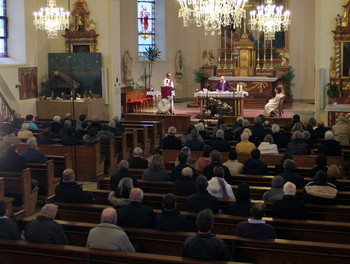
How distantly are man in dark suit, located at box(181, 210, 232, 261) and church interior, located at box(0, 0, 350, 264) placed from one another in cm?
7

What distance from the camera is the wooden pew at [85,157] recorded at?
Answer: 10.7 metres

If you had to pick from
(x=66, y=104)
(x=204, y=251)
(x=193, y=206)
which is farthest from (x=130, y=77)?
(x=204, y=251)

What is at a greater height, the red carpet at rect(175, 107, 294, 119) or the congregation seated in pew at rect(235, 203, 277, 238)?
the red carpet at rect(175, 107, 294, 119)

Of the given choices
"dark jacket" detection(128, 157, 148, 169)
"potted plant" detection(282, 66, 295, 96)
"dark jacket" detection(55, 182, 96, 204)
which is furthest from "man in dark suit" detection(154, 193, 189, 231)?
"potted plant" detection(282, 66, 295, 96)

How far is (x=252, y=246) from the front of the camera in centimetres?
514

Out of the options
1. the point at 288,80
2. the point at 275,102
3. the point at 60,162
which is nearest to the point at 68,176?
the point at 60,162

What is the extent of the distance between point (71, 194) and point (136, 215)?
58.1 inches

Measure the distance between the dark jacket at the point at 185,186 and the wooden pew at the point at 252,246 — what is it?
1549mm

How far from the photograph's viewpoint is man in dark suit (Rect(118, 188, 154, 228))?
18.4 feet

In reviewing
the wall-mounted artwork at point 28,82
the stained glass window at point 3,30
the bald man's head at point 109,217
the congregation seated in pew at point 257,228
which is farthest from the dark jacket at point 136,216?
the stained glass window at point 3,30

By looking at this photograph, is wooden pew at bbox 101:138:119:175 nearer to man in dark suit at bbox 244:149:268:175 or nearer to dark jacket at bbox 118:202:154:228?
man in dark suit at bbox 244:149:268:175

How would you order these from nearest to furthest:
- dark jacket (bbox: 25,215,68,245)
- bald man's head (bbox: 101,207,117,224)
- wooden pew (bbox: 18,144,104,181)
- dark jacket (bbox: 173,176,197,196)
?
bald man's head (bbox: 101,207,117,224) → dark jacket (bbox: 25,215,68,245) → dark jacket (bbox: 173,176,197,196) → wooden pew (bbox: 18,144,104,181)

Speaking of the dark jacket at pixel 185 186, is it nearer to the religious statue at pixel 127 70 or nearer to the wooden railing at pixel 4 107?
the wooden railing at pixel 4 107

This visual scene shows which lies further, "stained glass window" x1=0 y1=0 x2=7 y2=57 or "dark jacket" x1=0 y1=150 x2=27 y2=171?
"stained glass window" x1=0 y1=0 x2=7 y2=57
